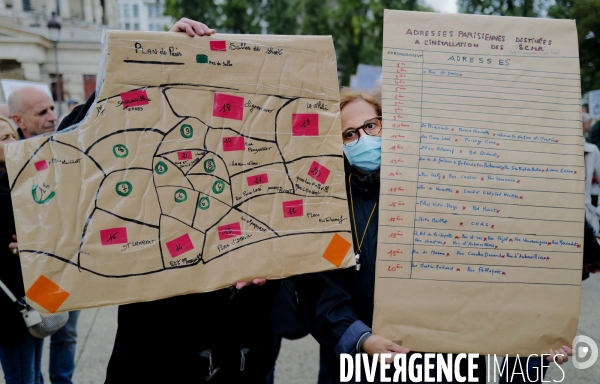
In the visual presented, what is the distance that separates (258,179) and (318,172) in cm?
20

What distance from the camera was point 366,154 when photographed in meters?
1.69

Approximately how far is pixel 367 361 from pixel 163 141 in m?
1.01

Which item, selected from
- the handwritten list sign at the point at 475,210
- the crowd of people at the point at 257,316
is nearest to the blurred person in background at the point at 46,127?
the crowd of people at the point at 257,316

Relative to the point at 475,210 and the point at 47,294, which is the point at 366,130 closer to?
the point at 475,210

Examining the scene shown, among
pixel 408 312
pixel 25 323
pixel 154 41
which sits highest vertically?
pixel 154 41

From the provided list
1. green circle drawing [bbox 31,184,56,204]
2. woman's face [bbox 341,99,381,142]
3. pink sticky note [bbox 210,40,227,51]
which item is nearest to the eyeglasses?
woman's face [bbox 341,99,381,142]

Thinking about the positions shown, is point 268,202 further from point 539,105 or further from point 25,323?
point 25,323

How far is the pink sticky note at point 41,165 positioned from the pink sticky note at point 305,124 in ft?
2.46

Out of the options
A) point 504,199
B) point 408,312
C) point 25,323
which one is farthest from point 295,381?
point 504,199

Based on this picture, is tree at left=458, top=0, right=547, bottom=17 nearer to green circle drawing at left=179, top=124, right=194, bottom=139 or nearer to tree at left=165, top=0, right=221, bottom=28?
green circle drawing at left=179, top=124, right=194, bottom=139

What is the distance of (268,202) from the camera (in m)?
1.62

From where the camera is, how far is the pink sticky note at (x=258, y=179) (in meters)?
1.59

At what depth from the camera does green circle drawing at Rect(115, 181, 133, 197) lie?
1484mm

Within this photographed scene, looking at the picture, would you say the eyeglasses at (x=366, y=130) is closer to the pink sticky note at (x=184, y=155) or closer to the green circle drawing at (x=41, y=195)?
the pink sticky note at (x=184, y=155)
